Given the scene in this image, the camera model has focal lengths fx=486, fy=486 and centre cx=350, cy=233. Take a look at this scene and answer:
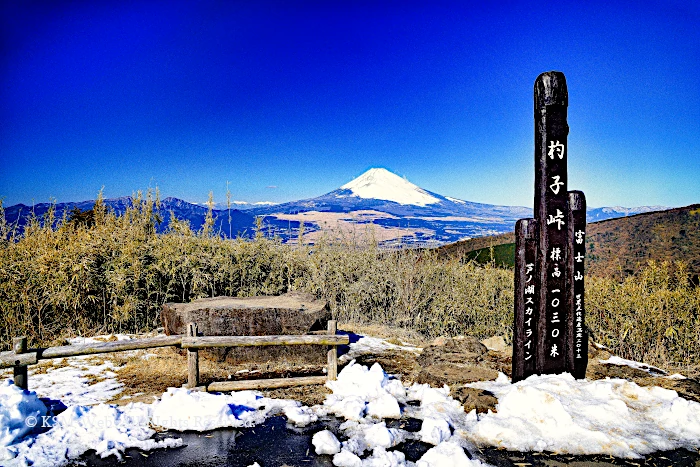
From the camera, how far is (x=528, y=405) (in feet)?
15.1

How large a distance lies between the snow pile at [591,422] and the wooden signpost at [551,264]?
53cm

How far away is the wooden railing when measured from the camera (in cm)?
473

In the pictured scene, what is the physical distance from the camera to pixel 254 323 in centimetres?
686

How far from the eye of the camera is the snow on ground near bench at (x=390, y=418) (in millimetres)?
3971

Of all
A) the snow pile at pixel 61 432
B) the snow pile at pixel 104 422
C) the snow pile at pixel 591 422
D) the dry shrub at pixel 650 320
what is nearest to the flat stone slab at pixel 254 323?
the snow pile at pixel 104 422

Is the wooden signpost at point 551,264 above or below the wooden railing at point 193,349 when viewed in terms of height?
above

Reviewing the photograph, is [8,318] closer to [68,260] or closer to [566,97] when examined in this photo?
[68,260]

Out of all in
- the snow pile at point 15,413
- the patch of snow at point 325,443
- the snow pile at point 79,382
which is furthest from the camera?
the snow pile at point 79,382

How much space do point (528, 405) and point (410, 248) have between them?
6.66m

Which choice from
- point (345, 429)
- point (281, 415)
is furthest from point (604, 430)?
point (281, 415)

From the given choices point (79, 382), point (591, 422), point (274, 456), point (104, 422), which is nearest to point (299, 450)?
point (274, 456)

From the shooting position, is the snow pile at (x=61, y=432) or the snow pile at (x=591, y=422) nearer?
the snow pile at (x=61, y=432)

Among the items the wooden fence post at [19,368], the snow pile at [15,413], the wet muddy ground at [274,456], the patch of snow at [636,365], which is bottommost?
the patch of snow at [636,365]

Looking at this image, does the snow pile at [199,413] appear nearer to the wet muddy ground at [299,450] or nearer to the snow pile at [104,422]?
the snow pile at [104,422]
